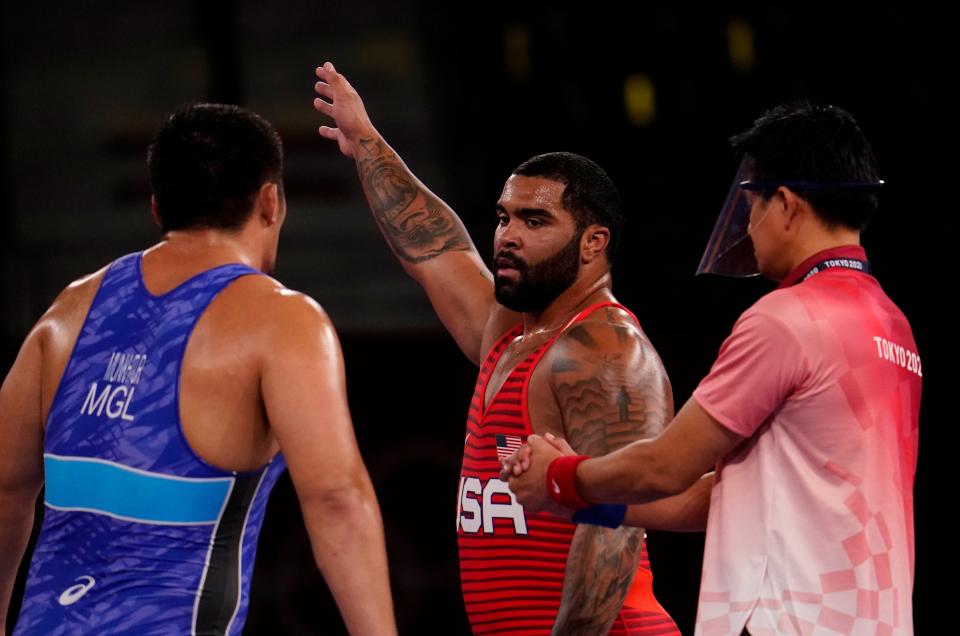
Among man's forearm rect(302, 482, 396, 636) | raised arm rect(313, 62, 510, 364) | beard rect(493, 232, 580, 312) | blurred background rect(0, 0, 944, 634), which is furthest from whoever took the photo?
blurred background rect(0, 0, 944, 634)

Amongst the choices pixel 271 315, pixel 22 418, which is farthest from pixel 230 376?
pixel 22 418

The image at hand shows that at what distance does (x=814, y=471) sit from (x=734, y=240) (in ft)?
2.06

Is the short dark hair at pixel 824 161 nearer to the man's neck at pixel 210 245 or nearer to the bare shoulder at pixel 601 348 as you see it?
the bare shoulder at pixel 601 348

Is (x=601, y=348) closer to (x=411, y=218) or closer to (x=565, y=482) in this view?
(x=565, y=482)

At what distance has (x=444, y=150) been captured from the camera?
9.98 m

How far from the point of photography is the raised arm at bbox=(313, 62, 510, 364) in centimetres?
391

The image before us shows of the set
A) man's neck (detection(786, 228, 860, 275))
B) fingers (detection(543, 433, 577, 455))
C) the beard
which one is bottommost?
fingers (detection(543, 433, 577, 455))

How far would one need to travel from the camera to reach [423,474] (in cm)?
661

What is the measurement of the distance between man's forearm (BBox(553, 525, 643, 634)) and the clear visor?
0.66 meters

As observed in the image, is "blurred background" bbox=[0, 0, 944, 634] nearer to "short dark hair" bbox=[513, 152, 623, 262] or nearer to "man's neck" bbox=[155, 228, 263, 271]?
"short dark hair" bbox=[513, 152, 623, 262]

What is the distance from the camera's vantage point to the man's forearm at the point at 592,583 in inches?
117

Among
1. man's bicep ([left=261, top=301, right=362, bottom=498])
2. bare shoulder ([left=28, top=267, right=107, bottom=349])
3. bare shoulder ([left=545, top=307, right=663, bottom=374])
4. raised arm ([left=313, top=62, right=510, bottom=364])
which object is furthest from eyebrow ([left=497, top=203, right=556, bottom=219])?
bare shoulder ([left=28, top=267, right=107, bottom=349])

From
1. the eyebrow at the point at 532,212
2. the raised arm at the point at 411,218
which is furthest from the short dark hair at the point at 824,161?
the raised arm at the point at 411,218

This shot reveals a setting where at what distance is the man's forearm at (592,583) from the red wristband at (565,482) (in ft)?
1.21
